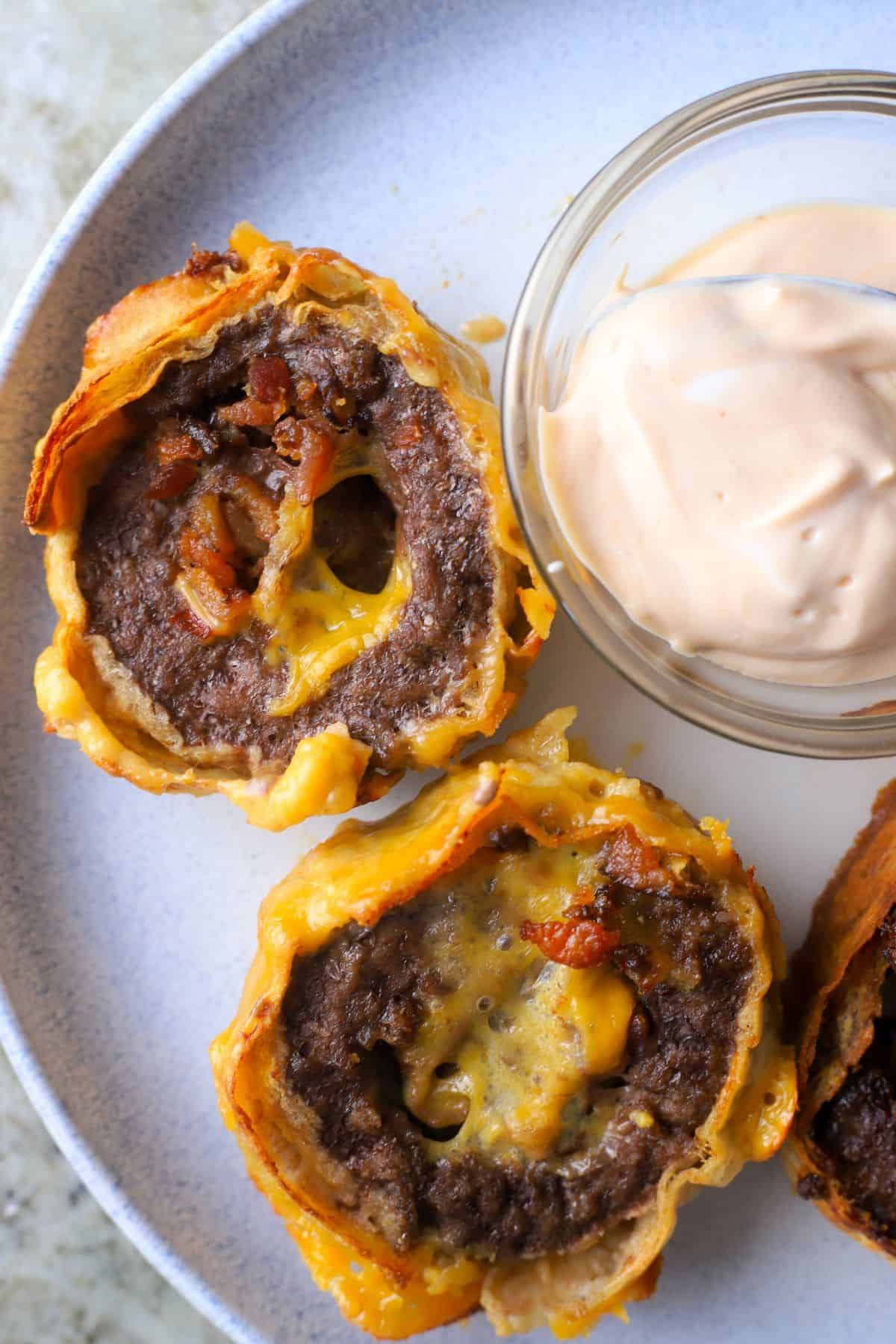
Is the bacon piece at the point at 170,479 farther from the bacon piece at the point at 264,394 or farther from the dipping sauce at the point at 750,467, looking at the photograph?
the dipping sauce at the point at 750,467

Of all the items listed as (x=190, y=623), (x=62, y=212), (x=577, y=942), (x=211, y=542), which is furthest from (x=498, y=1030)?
(x=62, y=212)

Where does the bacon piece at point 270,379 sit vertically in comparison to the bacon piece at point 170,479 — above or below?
above

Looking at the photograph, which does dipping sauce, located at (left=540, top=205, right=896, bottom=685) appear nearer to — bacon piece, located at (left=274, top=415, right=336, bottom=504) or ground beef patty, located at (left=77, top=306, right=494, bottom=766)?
ground beef patty, located at (left=77, top=306, right=494, bottom=766)

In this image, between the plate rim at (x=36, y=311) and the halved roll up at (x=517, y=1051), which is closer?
the halved roll up at (x=517, y=1051)

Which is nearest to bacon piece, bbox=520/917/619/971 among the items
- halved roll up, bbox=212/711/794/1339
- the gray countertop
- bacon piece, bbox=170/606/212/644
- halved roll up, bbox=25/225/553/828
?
halved roll up, bbox=212/711/794/1339

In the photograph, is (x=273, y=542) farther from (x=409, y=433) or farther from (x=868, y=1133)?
(x=868, y=1133)

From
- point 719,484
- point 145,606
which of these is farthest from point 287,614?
point 719,484

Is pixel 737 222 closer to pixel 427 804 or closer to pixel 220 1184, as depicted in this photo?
pixel 427 804

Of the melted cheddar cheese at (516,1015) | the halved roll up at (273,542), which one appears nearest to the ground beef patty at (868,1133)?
the melted cheddar cheese at (516,1015)
